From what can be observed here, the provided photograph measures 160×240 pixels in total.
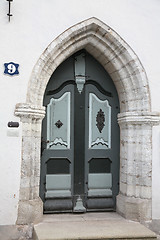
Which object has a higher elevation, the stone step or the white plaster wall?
the white plaster wall

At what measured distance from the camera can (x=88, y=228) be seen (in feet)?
13.8

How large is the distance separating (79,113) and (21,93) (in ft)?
3.27

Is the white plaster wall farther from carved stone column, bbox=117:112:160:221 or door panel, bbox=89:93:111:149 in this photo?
door panel, bbox=89:93:111:149

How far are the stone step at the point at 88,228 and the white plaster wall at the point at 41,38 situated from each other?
1.57 ft

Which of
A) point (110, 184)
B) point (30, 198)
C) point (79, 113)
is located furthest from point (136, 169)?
point (30, 198)

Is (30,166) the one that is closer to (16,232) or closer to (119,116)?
(16,232)

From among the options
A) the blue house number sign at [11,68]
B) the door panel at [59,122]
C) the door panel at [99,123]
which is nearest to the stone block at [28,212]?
the door panel at [59,122]

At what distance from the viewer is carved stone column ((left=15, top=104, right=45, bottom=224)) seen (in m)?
4.32

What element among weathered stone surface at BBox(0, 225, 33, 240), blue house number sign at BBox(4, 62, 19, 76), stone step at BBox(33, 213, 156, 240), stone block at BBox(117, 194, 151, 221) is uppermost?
blue house number sign at BBox(4, 62, 19, 76)

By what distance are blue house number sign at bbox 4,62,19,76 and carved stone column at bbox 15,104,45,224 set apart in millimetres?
421

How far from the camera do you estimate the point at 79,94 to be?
4992mm

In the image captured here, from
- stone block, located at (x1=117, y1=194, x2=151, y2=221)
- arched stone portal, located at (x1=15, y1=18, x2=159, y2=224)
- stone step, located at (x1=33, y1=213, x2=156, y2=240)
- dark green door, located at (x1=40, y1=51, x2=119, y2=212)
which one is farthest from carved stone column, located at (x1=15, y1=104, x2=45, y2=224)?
stone block, located at (x1=117, y1=194, x2=151, y2=221)

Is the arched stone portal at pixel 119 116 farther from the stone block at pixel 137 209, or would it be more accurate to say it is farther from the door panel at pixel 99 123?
the door panel at pixel 99 123

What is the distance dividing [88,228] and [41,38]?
97.6 inches
